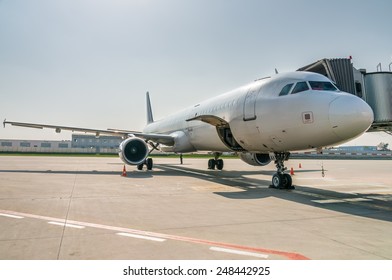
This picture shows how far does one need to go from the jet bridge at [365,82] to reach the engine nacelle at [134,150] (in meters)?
10.4

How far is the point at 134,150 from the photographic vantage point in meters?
16.7

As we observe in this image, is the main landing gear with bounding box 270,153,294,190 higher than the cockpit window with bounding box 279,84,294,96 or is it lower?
lower

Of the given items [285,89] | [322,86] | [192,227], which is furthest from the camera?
[285,89]

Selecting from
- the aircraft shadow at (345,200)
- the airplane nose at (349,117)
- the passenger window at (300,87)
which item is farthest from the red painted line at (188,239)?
the passenger window at (300,87)

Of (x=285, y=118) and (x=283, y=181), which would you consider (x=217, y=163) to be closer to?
(x=283, y=181)

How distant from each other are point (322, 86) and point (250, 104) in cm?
266

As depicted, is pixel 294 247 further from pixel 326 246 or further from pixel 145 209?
pixel 145 209

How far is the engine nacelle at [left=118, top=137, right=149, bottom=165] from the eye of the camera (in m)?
16.3

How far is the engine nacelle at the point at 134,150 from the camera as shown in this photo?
16312 millimetres

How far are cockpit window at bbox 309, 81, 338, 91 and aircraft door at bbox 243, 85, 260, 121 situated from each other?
7.16ft

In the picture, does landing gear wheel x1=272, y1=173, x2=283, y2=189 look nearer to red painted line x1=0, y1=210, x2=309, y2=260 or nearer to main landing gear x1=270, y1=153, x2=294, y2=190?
main landing gear x1=270, y1=153, x2=294, y2=190

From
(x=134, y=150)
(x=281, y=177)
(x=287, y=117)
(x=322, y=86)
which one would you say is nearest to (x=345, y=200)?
(x=281, y=177)

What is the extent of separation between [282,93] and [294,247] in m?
6.40

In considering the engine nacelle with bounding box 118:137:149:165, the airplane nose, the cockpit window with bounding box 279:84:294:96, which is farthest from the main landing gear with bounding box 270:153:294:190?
the engine nacelle with bounding box 118:137:149:165
